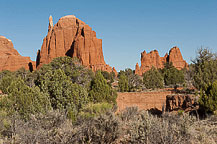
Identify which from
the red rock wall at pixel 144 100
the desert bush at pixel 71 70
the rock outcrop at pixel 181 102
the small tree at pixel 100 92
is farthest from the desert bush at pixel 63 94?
the desert bush at pixel 71 70

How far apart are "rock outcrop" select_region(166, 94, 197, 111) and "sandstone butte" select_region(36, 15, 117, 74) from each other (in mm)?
58086

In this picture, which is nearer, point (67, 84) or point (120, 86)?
point (67, 84)

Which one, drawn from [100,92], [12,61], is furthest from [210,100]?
[12,61]

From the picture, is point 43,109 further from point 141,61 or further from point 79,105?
point 141,61

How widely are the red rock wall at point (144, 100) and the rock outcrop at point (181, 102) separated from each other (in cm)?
192

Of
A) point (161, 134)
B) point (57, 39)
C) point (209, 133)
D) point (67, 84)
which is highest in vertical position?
point (57, 39)

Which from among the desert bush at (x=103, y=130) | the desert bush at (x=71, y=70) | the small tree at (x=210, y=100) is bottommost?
the desert bush at (x=103, y=130)

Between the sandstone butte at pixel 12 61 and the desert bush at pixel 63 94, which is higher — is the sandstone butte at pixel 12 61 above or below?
above

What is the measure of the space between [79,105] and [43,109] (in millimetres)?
2648

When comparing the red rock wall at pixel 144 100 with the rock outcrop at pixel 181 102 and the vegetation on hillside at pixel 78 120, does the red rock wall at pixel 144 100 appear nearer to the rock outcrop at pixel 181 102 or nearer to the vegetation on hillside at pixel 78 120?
the rock outcrop at pixel 181 102

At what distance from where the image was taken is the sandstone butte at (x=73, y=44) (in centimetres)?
7712

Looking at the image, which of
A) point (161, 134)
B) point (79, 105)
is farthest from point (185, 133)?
point (79, 105)

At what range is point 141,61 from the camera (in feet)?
347

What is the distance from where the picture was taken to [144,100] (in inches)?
910
